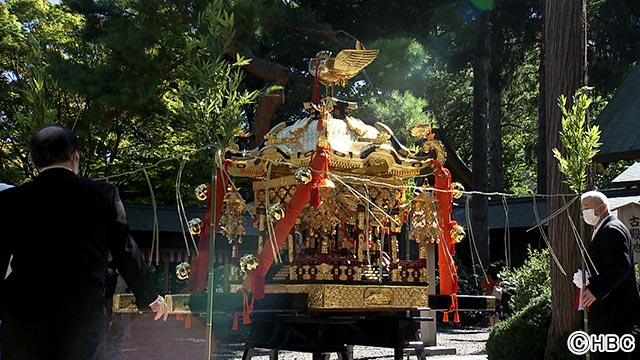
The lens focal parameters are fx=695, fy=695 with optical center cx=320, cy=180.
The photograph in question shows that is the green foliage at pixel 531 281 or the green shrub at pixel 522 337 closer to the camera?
the green shrub at pixel 522 337

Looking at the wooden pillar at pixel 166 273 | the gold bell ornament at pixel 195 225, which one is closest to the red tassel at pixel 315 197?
the gold bell ornament at pixel 195 225

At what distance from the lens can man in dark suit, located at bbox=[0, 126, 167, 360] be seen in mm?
3129

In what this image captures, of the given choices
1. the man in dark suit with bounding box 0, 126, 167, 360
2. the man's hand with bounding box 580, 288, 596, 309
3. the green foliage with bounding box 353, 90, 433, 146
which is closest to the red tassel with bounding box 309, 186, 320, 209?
the man's hand with bounding box 580, 288, 596, 309

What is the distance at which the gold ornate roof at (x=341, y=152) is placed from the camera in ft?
22.4

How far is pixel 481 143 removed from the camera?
21094mm

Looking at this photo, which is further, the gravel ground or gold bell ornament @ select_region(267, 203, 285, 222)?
the gravel ground

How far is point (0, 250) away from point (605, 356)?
4.70 meters

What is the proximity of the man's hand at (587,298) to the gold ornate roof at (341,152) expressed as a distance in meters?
2.33

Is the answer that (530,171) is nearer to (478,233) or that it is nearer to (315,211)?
(478,233)

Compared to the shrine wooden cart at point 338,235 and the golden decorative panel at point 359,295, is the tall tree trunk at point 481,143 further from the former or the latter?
the golden decorative panel at point 359,295

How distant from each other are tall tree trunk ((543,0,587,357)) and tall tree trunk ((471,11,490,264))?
1137 cm

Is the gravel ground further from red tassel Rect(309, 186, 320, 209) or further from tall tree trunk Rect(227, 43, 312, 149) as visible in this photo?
red tassel Rect(309, 186, 320, 209)

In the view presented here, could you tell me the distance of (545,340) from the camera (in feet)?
28.0

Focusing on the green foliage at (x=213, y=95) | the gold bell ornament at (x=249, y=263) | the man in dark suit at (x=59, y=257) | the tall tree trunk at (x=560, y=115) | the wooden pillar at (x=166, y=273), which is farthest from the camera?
the wooden pillar at (x=166, y=273)
